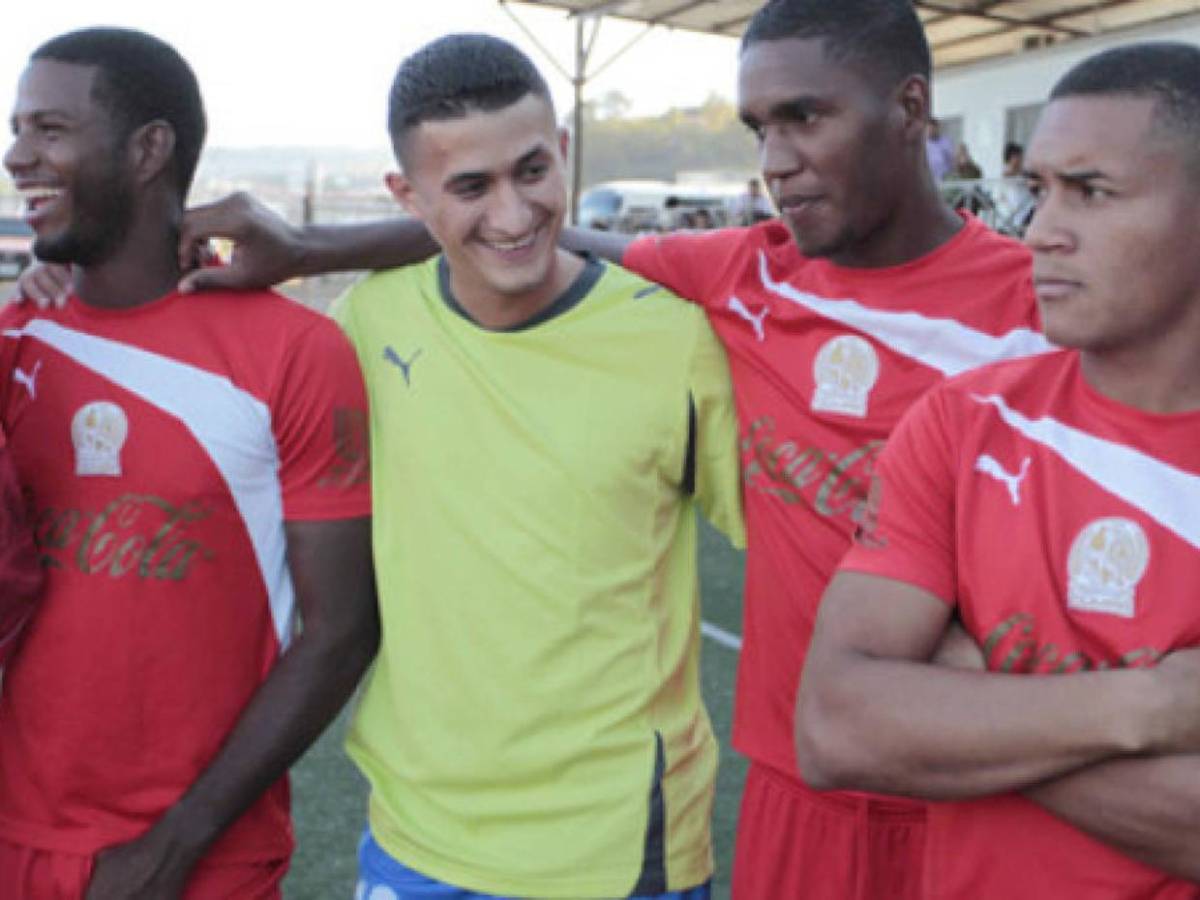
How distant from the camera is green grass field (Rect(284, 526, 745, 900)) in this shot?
3.98 m

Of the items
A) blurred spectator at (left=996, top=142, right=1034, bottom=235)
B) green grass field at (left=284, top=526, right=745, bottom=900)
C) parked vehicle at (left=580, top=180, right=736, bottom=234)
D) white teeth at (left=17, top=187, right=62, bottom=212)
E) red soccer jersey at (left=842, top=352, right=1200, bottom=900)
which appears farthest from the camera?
parked vehicle at (left=580, top=180, right=736, bottom=234)

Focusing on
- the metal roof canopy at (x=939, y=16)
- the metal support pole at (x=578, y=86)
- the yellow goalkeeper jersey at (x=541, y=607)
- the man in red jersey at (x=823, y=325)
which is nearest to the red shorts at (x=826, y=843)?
the man in red jersey at (x=823, y=325)

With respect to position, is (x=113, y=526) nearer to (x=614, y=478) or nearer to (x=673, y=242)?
(x=614, y=478)

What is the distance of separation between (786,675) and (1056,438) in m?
0.81

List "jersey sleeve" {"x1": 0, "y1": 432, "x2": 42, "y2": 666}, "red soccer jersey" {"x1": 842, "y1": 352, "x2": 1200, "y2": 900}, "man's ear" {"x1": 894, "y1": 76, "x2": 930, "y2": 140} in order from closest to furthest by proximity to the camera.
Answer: "red soccer jersey" {"x1": 842, "y1": 352, "x2": 1200, "y2": 900}
"jersey sleeve" {"x1": 0, "y1": 432, "x2": 42, "y2": 666}
"man's ear" {"x1": 894, "y1": 76, "x2": 930, "y2": 140}

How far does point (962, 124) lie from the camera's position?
19188 millimetres

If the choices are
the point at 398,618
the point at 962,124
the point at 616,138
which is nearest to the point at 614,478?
the point at 398,618

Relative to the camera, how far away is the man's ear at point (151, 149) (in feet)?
7.66

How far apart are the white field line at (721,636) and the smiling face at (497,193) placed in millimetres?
4268

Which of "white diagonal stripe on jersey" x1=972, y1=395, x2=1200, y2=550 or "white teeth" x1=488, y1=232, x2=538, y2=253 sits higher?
"white teeth" x1=488, y1=232, x2=538, y2=253

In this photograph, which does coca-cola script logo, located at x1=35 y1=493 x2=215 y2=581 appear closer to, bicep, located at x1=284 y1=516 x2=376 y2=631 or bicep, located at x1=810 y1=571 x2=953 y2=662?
bicep, located at x1=284 y1=516 x2=376 y2=631

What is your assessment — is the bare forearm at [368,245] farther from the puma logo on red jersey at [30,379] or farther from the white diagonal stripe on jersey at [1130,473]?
the white diagonal stripe on jersey at [1130,473]

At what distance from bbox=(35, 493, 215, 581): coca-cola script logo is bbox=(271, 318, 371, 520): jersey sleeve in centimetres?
19

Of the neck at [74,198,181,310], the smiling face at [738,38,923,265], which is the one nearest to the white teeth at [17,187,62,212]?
the neck at [74,198,181,310]
